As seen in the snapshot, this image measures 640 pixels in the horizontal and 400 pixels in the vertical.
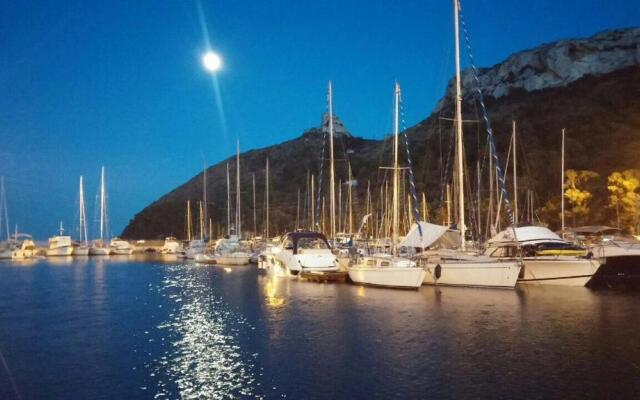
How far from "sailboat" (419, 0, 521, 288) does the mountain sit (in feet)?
123

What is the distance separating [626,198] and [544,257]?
29423 mm

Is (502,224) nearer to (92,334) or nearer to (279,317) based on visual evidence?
(279,317)

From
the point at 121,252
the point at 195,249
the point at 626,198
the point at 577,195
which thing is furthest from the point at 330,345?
the point at 121,252

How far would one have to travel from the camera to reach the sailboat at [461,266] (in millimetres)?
33156

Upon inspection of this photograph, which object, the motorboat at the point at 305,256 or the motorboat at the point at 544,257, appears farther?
the motorboat at the point at 305,256

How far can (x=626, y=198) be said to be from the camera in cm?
5756

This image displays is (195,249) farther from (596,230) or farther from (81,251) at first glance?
(596,230)

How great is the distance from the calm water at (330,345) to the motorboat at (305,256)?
7035 mm

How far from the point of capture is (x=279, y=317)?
25828mm

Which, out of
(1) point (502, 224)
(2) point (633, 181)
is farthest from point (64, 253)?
(2) point (633, 181)

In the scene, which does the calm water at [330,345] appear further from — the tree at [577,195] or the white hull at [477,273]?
the tree at [577,195]

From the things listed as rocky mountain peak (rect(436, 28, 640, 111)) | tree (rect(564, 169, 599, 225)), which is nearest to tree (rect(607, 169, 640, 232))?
tree (rect(564, 169, 599, 225))

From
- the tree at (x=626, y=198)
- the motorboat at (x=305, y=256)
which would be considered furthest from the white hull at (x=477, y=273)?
the tree at (x=626, y=198)

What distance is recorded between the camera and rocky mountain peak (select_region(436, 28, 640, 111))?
142625mm
